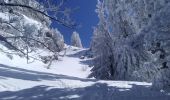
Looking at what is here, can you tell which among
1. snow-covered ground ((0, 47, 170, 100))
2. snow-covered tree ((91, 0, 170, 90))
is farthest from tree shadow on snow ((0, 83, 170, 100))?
snow-covered tree ((91, 0, 170, 90))

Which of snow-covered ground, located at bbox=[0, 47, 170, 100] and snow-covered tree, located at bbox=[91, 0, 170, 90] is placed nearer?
snow-covered ground, located at bbox=[0, 47, 170, 100]

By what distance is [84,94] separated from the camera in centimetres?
1105

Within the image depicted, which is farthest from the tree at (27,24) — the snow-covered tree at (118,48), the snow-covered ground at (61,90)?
the snow-covered tree at (118,48)

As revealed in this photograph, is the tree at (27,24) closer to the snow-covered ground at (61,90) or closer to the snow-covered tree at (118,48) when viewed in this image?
the snow-covered ground at (61,90)

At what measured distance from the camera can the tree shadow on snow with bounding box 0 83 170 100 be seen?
34.2 feet

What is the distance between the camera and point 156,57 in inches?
503

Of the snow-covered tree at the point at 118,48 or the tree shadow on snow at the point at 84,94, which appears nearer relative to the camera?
the tree shadow on snow at the point at 84,94

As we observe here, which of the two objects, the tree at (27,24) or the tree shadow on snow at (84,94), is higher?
the tree at (27,24)

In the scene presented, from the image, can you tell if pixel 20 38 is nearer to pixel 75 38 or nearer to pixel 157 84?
pixel 157 84

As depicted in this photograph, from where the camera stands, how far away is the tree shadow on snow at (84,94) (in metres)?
10.4

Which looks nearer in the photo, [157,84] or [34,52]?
[34,52]

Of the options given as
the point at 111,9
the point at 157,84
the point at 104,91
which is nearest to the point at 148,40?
the point at 157,84

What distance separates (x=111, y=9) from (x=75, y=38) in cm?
8451

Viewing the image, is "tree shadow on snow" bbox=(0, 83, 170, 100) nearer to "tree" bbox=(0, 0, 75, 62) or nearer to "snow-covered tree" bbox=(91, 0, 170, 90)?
"tree" bbox=(0, 0, 75, 62)
